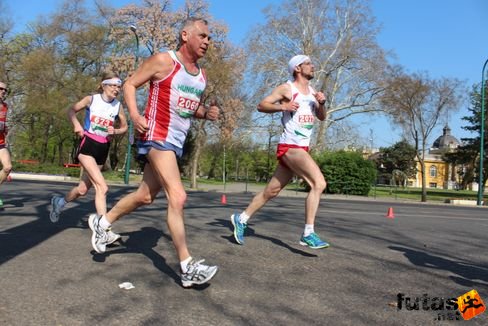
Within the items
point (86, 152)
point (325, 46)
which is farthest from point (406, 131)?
point (86, 152)

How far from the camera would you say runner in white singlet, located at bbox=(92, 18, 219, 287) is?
3570 mm

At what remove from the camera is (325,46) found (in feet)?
109

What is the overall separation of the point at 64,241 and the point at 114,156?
48.6 metres

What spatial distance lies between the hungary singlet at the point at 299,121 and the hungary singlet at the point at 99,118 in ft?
7.24

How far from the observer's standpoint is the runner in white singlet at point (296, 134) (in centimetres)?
505

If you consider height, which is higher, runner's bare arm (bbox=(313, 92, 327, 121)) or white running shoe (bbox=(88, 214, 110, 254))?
runner's bare arm (bbox=(313, 92, 327, 121))

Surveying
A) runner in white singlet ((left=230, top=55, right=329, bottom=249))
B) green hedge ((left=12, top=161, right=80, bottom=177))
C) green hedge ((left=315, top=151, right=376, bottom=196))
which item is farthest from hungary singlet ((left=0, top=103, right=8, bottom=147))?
green hedge ((left=315, top=151, right=376, bottom=196))

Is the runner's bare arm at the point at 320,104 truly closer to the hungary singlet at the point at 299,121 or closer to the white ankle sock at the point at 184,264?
the hungary singlet at the point at 299,121

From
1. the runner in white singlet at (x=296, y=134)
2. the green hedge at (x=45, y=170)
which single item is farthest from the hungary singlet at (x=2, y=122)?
the green hedge at (x=45, y=170)

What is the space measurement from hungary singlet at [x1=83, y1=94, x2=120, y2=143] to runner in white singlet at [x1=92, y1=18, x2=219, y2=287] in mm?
2071

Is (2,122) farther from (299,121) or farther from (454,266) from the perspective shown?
(454,266)

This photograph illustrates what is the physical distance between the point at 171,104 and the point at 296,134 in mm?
1895

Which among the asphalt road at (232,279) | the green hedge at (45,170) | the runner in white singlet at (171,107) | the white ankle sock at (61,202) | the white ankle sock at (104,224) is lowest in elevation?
the asphalt road at (232,279)

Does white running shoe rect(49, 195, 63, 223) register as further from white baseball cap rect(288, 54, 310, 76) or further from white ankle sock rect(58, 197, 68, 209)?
white baseball cap rect(288, 54, 310, 76)
